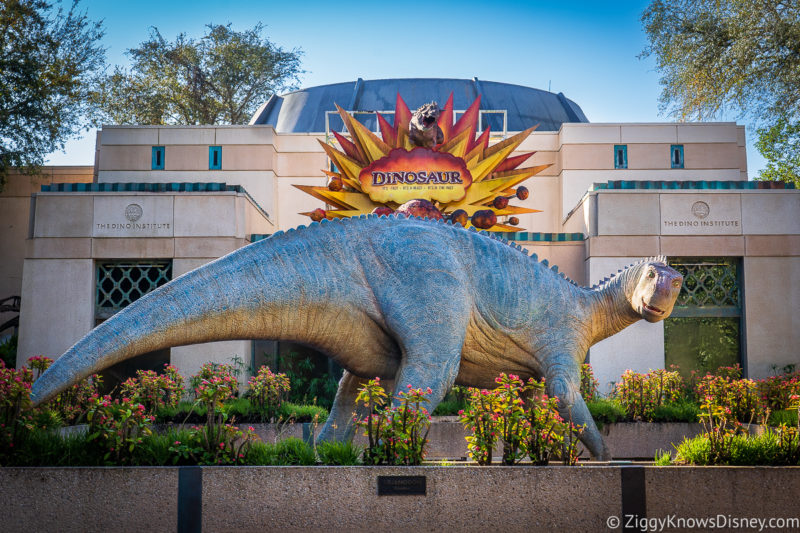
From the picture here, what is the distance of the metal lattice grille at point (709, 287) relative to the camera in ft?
52.7

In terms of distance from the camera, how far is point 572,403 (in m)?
7.29

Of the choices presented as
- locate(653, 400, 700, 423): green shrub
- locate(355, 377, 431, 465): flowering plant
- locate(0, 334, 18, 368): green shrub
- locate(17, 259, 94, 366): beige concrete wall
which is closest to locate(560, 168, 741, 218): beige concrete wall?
locate(653, 400, 700, 423): green shrub

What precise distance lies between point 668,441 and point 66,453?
7.98 metres

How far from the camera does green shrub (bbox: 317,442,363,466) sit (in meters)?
5.92

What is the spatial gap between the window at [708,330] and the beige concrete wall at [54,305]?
1142 centimetres

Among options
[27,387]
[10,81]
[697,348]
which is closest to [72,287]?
[10,81]

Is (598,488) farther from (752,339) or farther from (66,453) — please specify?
(752,339)

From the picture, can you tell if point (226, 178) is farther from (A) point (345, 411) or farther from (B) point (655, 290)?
(B) point (655, 290)

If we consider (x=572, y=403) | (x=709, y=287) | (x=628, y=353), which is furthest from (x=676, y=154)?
(x=572, y=403)

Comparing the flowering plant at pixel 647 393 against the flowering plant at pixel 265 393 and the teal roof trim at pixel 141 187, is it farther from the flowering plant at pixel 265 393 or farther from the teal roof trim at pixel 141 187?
the teal roof trim at pixel 141 187

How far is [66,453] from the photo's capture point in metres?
5.93

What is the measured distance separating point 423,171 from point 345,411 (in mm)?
6986
